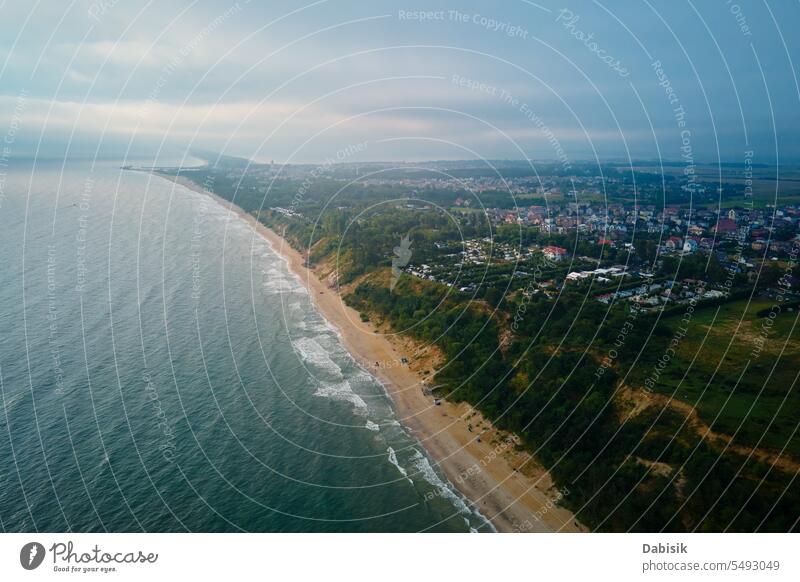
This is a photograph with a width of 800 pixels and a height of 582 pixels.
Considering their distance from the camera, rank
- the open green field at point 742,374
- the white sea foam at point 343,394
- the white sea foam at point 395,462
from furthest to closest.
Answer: the white sea foam at point 343,394, the white sea foam at point 395,462, the open green field at point 742,374

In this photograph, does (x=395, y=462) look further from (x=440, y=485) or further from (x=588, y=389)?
(x=588, y=389)

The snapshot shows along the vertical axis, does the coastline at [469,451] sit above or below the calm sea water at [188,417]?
above

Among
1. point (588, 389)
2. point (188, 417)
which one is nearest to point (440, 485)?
point (588, 389)

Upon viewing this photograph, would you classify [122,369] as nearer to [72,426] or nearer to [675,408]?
[72,426]
